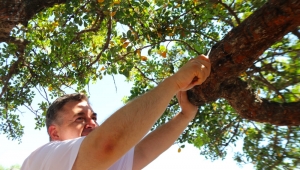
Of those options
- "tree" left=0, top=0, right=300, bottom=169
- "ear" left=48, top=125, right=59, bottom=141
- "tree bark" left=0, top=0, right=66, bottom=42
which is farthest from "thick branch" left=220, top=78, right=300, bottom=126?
"tree bark" left=0, top=0, right=66, bottom=42

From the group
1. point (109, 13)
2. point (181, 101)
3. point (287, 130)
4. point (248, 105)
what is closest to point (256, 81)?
point (287, 130)

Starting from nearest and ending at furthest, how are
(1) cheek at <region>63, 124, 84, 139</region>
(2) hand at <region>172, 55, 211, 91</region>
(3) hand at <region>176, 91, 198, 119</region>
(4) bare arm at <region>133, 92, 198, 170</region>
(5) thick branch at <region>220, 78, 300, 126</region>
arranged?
(2) hand at <region>172, 55, 211, 91</region> → (1) cheek at <region>63, 124, 84, 139</region> → (4) bare arm at <region>133, 92, 198, 170</region> → (3) hand at <region>176, 91, 198, 119</region> → (5) thick branch at <region>220, 78, 300, 126</region>

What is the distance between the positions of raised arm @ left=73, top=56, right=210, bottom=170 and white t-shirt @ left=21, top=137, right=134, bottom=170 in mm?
44

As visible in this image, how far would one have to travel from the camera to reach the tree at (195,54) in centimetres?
224

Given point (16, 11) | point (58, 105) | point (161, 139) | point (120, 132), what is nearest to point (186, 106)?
point (161, 139)

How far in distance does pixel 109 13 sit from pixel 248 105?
149 centimetres

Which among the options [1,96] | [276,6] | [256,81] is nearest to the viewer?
[276,6]

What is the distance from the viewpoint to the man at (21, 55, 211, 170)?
147cm

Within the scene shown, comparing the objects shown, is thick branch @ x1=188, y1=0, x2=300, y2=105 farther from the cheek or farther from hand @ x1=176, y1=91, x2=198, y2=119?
the cheek

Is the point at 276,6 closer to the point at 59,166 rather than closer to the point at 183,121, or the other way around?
the point at 183,121

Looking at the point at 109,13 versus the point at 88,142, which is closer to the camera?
the point at 88,142

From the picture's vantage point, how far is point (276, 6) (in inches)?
79.7

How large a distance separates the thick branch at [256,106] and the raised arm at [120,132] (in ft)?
3.40

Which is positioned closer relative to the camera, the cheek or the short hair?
the cheek
